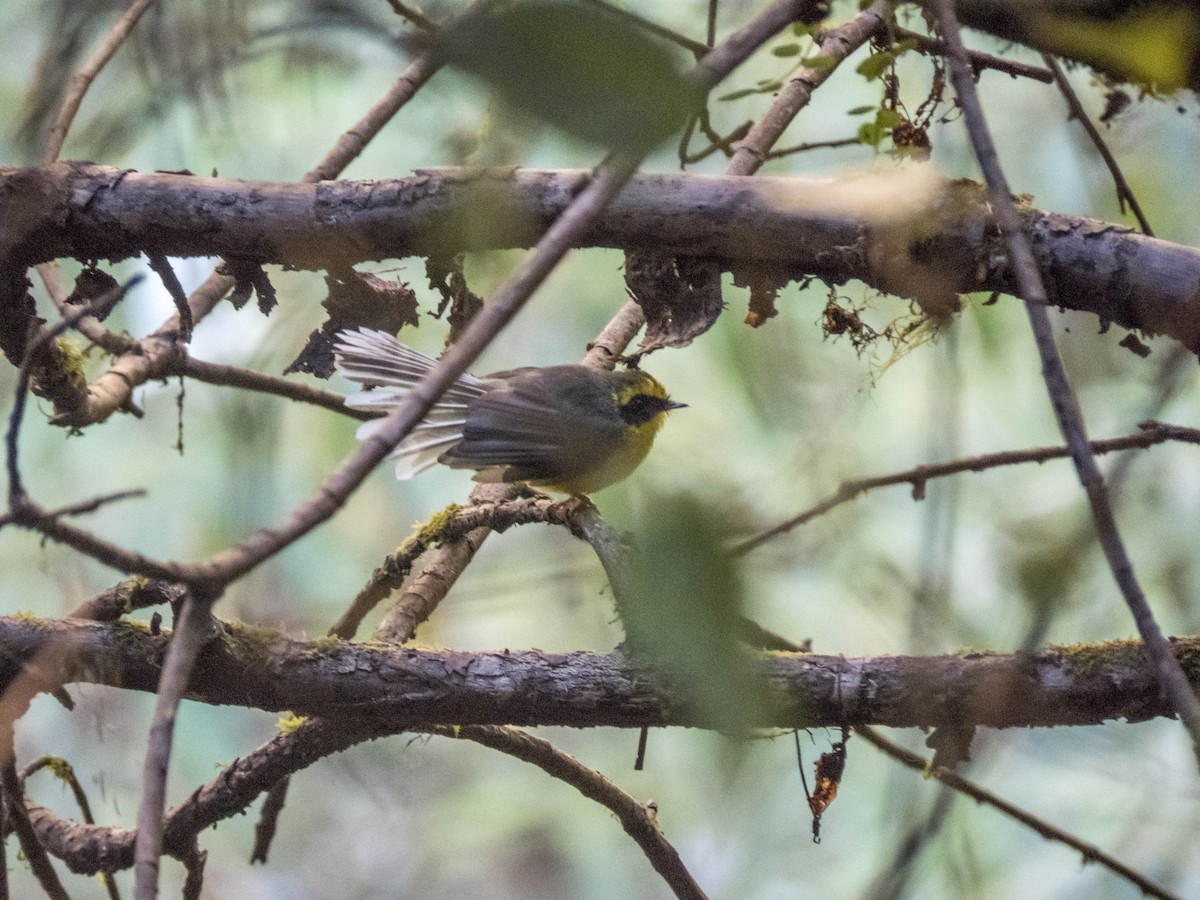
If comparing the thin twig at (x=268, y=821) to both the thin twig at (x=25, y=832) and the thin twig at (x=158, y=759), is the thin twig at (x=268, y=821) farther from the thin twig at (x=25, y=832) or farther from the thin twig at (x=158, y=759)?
the thin twig at (x=158, y=759)

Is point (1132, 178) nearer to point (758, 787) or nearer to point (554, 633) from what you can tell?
point (554, 633)

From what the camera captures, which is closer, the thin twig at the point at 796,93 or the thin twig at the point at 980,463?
the thin twig at the point at 980,463

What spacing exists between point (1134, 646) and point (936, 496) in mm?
877

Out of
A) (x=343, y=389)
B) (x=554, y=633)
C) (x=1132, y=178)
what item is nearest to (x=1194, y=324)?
(x=1132, y=178)

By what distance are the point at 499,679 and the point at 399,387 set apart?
2.06 feet

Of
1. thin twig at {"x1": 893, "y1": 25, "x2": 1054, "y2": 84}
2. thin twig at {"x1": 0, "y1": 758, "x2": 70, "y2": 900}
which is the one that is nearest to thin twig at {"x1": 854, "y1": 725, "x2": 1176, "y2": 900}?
thin twig at {"x1": 893, "y1": 25, "x2": 1054, "y2": 84}

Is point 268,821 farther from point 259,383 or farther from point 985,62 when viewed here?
point 985,62

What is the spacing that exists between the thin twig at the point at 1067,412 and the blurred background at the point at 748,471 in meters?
0.03

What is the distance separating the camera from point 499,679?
146cm

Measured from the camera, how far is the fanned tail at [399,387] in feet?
5.81

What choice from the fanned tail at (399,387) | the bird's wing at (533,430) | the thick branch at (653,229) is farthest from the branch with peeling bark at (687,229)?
the bird's wing at (533,430)

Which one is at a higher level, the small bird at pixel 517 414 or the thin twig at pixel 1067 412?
the small bird at pixel 517 414

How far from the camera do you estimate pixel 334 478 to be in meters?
0.75

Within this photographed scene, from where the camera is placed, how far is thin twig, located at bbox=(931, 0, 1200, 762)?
622 mm
